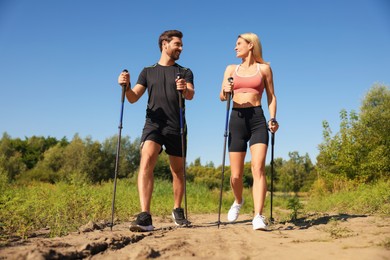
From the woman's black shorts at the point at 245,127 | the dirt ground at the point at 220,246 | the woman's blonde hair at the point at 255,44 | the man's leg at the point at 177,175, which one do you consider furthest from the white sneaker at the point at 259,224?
the woman's blonde hair at the point at 255,44

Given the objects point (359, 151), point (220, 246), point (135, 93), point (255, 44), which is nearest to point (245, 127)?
point (255, 44)

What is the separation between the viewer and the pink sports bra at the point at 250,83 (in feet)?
17.6

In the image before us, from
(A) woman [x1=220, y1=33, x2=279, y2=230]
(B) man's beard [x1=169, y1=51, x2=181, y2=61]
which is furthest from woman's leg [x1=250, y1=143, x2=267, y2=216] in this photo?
(B) man's beard [x1=169, y1=51, x2=181, y2=61]

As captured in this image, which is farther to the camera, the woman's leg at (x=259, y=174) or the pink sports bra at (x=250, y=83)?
the pink sports bra at (x=250, y=83)

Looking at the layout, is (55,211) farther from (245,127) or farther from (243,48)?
(243,48)

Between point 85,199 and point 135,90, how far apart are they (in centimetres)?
289

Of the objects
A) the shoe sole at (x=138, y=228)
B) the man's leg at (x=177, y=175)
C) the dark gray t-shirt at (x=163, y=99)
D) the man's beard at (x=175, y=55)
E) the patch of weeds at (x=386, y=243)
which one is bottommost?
the shoe sole at (x=138, y=228)

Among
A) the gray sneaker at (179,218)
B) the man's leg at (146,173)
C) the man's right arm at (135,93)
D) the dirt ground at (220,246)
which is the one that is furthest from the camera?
the gray sneaker at (179,218)

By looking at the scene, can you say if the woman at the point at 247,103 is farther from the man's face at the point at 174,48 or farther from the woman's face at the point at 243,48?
the man's face at the point at 174,48

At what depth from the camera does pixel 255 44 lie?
5.58 meters

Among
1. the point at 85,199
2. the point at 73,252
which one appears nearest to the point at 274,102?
the point at 73,252

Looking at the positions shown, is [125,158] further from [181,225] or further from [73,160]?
[181,225]

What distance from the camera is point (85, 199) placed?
7129mm

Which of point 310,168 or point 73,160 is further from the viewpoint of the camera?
point 310,168
